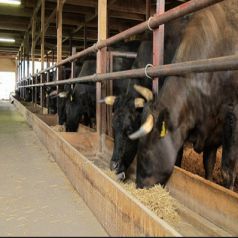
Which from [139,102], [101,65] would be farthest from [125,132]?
[101,65]

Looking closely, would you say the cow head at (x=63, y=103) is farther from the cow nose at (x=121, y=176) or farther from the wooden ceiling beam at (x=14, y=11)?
the wooden ceiling beam at (x=14, y=11)

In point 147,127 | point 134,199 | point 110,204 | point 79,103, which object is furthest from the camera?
point 79,103

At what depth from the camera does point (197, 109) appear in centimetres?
279

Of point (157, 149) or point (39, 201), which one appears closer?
point (39, 201)

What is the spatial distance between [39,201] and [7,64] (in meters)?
29.0

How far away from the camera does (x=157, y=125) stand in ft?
8.38

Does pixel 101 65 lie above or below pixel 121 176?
above

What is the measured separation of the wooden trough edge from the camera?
1326 mm

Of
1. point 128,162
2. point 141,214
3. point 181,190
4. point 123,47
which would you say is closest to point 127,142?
point 128,162

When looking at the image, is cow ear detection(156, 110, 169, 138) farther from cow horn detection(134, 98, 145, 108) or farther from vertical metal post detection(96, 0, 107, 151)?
vertical metal post detection(96, 0, 107, 151)

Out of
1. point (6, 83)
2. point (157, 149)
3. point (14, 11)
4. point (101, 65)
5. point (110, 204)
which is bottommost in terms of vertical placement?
point (110, 204)

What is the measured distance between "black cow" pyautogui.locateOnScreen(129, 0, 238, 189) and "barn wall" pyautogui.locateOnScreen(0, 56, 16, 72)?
28.3 meters

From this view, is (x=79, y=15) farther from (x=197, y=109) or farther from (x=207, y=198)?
(x=207, y=198)

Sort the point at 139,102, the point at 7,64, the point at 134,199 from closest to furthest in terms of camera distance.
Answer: the point at 134,199
the point at 139,102
the point at 7,64
